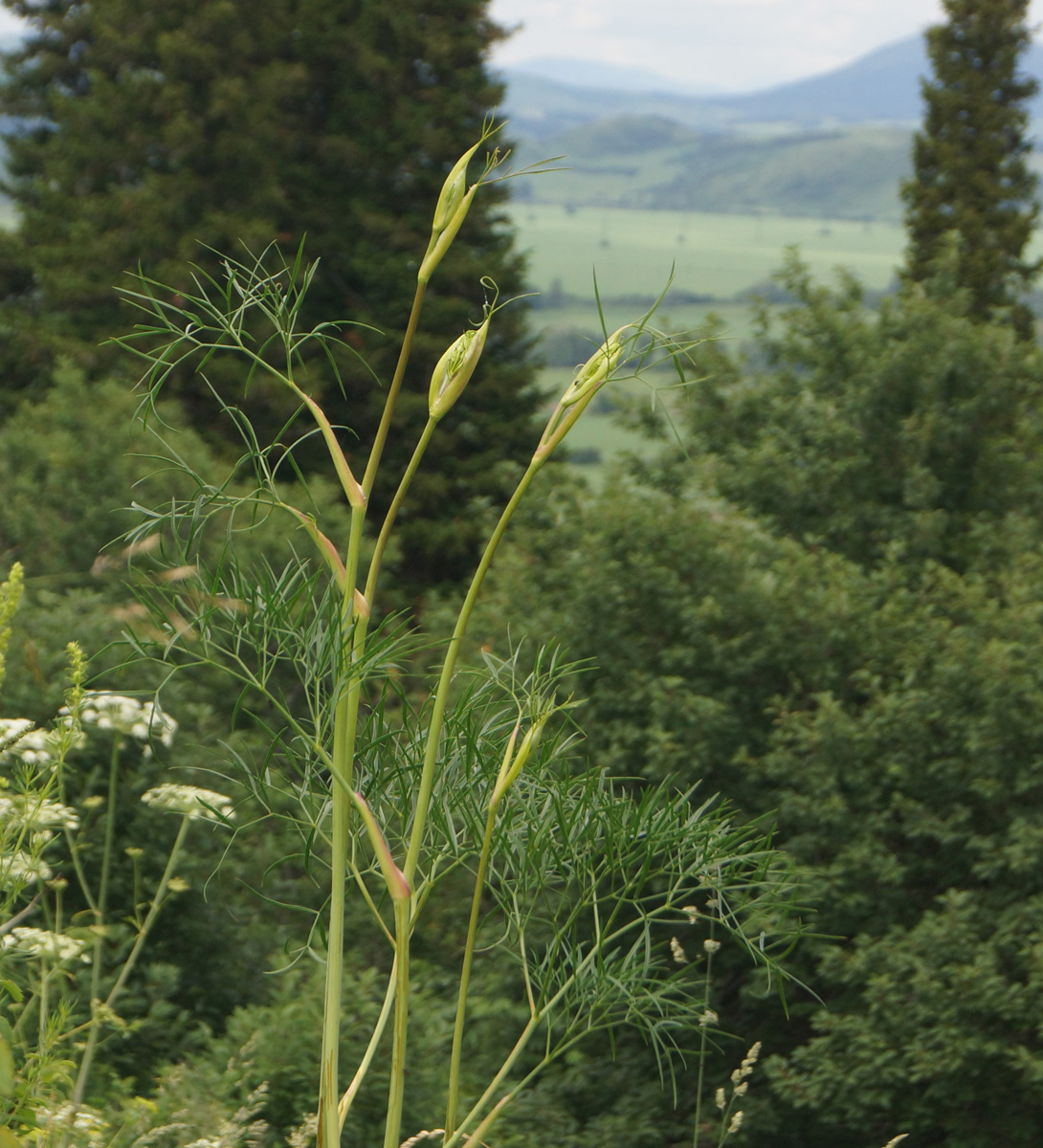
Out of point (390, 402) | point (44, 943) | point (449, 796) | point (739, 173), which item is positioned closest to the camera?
point (390, 402)

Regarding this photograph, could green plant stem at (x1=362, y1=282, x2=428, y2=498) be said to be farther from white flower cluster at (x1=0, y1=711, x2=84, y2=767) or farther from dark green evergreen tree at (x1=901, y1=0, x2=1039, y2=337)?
dark green evergreen tree at (x1=901, y1=0, x2=1039, y2=337)

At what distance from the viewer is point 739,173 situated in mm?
135000

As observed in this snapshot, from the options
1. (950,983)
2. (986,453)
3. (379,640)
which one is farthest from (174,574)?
(986,453)

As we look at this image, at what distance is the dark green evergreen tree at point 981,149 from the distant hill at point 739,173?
109 meters

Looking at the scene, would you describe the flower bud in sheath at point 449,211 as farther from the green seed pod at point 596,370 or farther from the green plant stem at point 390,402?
the green seed pod at point 596,370

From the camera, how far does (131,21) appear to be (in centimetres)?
1634

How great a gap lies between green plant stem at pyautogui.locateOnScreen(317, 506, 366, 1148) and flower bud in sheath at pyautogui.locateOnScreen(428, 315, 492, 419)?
179mm

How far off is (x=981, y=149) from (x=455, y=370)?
55.1 feet

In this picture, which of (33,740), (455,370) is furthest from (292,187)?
(455,370)

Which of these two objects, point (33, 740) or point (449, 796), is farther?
point (33, 740)

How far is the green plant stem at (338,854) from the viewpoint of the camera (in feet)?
4.86

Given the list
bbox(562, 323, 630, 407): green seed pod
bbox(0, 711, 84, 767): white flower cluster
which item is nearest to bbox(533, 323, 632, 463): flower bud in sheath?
bbox(562, 323, 630, 407): green seed pod

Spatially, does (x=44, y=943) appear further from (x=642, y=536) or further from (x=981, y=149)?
(x=981, y=149)

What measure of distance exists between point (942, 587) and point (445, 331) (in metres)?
10.3
